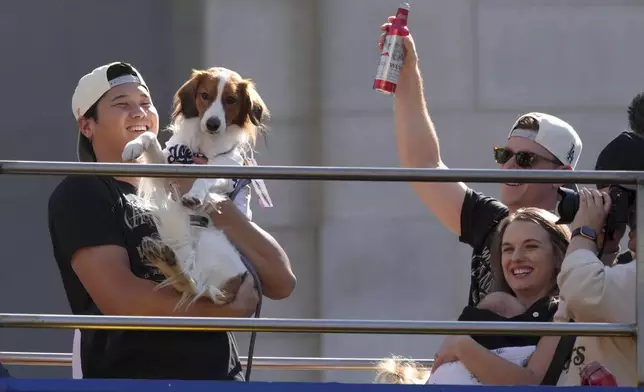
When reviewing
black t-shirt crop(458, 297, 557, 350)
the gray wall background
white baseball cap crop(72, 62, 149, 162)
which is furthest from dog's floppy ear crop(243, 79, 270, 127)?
the gray wall background

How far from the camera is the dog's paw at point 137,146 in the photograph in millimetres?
4020

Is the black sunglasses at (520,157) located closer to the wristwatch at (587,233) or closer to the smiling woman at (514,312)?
the smiling woman at (514,312)

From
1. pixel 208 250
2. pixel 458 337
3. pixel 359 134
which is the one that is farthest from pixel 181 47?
pixel 458 337

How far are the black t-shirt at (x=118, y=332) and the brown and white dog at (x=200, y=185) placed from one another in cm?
9

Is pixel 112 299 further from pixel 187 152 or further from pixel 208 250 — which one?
pixel 187 152

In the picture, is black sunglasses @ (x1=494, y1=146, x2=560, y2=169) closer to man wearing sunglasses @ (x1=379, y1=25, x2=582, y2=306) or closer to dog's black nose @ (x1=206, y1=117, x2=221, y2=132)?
man wearing sunglasses @ (x1=379, y1=25, x2=582, y2=306)

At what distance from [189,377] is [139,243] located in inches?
17.0

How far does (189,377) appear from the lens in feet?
12.4

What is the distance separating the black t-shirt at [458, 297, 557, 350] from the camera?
383 centimetres

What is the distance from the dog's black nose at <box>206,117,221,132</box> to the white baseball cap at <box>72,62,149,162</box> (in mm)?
295

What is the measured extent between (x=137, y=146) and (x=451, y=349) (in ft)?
3.62

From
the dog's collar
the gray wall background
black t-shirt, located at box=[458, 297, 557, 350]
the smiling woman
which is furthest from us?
the gray wall background

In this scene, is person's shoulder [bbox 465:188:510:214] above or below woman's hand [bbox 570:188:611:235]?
below

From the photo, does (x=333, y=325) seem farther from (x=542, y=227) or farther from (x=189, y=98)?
(x=189, y=98)
